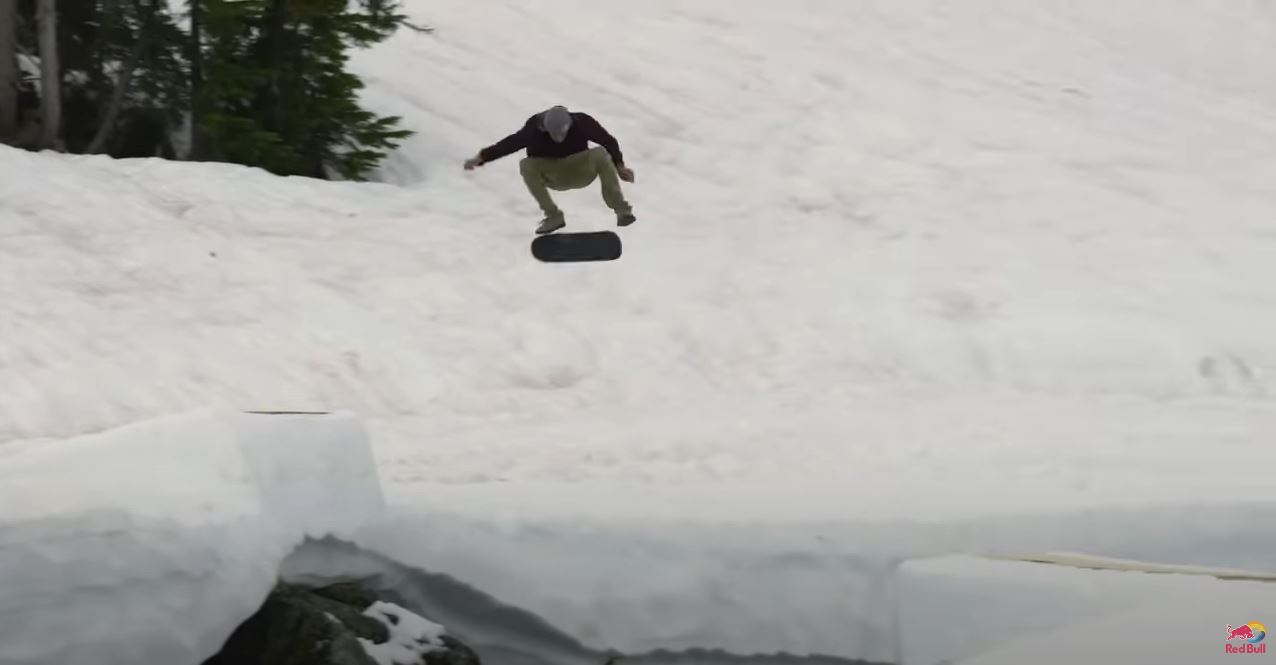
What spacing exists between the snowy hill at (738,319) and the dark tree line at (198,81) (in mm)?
566

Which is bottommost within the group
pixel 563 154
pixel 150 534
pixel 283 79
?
pixel 283 79

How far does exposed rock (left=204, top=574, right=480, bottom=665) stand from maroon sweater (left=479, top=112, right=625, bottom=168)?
2.62 m

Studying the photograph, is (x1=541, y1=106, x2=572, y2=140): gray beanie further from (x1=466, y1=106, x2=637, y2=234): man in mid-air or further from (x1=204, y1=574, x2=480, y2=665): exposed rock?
(x1=204, y1=574, x2=480, y2=665): exposed rock

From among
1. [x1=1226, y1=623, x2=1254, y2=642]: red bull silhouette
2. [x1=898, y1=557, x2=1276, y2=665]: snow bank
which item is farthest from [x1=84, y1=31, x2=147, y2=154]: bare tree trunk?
[x1=1226, y1=623, x2=1254, y2=642]: red bull silhouette

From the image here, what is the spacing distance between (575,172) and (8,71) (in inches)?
243

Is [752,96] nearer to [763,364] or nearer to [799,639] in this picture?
[763,364]

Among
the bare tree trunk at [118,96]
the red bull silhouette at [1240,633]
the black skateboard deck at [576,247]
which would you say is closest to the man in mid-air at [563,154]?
the black skateboard deck at [576,247]

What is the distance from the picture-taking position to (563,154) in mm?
6770

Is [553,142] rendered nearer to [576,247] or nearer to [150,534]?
[576,247]

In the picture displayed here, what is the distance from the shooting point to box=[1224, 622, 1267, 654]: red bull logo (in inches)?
158

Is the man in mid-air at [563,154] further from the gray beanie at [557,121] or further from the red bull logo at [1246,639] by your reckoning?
the red bull logo at [1246,639]

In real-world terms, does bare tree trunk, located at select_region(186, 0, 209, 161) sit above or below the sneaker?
below

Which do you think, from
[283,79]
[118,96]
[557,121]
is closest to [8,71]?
[118,96]

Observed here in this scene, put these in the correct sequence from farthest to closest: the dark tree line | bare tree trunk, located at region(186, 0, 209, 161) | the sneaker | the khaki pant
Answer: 1. bare tree trunk, located at region(186, 0, 209, 161)
2. the dark tree line
3. the sneaker
4. the khaki pant
